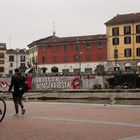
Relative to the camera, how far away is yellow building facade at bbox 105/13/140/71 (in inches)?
4311

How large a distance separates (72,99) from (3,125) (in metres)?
18.2

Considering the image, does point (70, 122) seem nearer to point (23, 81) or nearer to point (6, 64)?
point (23, 81)

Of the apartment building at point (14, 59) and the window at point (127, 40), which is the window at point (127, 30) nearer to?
the window at point (127, 40)

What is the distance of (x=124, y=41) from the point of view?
111750mm

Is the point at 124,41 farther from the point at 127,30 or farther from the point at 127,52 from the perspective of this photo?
the point at 127,52

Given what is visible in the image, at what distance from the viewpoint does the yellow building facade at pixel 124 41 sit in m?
110

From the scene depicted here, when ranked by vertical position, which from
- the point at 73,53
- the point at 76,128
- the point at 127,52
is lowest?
the point at 76,128

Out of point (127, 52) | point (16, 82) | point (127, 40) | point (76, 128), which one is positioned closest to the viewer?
point (76, 128)

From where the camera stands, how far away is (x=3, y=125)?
46.9 feet

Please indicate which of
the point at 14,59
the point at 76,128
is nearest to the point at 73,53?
the point at 14,59

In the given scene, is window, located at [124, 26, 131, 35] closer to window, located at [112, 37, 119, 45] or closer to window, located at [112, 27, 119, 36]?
window, located at [112, 27, 119, 36]

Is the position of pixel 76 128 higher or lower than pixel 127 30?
lower

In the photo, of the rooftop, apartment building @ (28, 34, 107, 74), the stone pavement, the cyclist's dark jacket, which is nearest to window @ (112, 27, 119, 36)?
the rooftop

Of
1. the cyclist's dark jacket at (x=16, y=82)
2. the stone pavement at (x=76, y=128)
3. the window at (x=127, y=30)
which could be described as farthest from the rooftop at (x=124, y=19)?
the stone pavement at (x=76, y=128)
